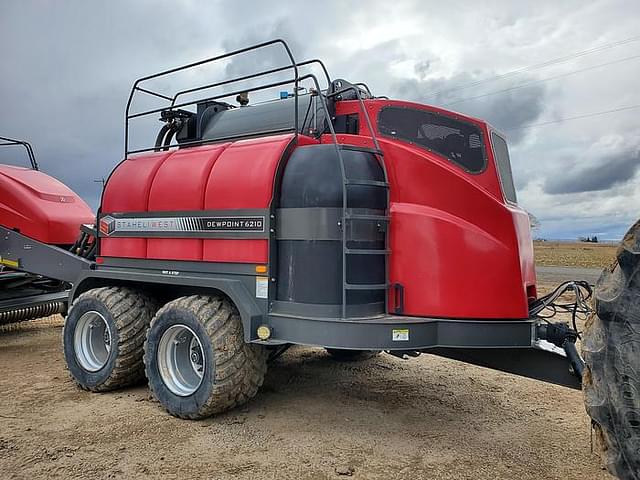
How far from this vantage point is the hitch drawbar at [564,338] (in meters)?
3.89

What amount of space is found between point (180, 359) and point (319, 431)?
1444 mm

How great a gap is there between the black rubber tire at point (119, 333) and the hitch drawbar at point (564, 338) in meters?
3.65

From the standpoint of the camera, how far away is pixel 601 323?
2398mm

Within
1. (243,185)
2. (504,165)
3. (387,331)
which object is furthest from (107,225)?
(504,165)

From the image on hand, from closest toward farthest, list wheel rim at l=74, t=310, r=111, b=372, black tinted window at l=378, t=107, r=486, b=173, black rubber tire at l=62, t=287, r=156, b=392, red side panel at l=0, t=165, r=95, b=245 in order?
black tinted window at l=378, t=107, r=486, b=173 < black rubber tire at l=62, t=287, r=156, b=392 < wheel rim at l=74, t=310, r=111, b=372 < red side panel at l=0, t=165, r=95, b=245

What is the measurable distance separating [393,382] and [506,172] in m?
2.56

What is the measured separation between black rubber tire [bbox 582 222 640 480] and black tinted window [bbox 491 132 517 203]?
6.77ft

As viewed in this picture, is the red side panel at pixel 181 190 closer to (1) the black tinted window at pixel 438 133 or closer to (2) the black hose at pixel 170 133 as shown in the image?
(2) the black hose at pixel 170 133

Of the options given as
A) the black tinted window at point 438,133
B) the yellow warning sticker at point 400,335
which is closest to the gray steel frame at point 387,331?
the yellow warning sticker at point 400,335

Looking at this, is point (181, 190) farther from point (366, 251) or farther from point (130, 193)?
point (366, 251)

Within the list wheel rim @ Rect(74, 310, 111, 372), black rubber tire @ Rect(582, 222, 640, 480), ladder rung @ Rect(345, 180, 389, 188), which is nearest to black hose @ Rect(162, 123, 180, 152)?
wheel rim @ Rect(74, 310, 111, 372)

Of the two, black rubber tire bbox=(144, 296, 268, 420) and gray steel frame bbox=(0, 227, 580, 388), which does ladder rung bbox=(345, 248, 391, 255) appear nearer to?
gray steel frame bbox=(0, 227, 580, 388)

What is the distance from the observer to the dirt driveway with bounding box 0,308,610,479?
146 inches

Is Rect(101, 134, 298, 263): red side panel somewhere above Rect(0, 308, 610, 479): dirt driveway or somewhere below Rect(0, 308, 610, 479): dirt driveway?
above
